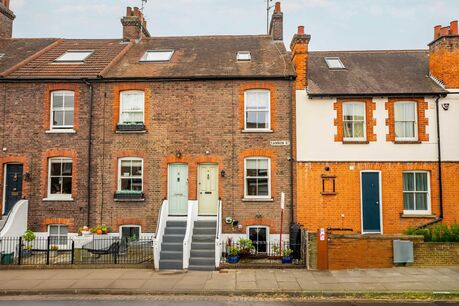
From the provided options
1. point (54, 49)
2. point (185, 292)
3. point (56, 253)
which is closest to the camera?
point (185, 292)

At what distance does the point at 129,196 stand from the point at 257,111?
21.6 feet

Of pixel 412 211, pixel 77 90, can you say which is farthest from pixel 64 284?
pixel 412 211

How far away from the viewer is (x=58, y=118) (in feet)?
55.7

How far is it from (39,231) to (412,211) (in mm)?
15807

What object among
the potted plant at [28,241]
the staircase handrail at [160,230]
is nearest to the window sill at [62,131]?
the potted plant at [28,241]

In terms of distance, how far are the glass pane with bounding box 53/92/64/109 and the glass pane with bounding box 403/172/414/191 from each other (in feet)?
50.2

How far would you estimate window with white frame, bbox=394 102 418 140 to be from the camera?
1648 centimetres

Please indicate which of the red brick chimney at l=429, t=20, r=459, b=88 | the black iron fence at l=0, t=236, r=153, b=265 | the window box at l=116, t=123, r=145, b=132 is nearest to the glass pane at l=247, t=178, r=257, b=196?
the black iron fence at l=0, t=236, r=153, b=265

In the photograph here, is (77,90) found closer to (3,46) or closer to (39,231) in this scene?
(39,231)

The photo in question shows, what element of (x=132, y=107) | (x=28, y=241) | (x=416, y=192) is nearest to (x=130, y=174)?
(x=132, y=107)

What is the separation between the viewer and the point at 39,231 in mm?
16219

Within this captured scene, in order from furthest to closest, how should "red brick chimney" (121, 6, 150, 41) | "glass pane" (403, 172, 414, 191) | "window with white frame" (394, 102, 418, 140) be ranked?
"red brick chimney" (121, 6, 150, 41), "window with white frame" (394, 102, 418, 140), "glass pane" (403, 172, 414, 191)

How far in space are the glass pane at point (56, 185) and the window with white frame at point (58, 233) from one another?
146 centimetres

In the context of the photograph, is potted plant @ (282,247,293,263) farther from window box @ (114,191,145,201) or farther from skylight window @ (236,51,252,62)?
skylight window @ (236,51,252,62)
